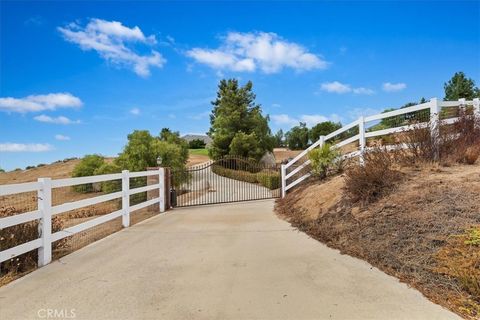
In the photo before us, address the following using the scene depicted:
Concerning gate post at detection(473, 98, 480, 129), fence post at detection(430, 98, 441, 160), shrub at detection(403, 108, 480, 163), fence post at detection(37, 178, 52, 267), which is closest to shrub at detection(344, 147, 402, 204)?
shrub at detection(403, 108, 480, 163)

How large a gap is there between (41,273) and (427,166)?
7.11m

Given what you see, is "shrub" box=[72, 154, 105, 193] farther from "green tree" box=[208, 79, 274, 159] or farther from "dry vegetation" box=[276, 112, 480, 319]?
"dry vegetation" box=[276, 112, 480, 319]

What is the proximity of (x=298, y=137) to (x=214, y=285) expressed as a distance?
5900cm

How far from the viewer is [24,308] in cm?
345

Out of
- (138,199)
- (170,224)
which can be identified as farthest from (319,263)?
(138,199)

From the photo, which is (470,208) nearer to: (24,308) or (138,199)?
(24,308)

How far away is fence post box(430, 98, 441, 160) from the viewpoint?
295 inches

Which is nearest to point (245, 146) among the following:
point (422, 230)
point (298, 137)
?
point (422, 230)

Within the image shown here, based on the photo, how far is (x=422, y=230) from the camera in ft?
15.4

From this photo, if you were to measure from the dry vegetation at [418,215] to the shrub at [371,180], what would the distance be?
2 cm

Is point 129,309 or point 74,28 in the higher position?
point 74,28

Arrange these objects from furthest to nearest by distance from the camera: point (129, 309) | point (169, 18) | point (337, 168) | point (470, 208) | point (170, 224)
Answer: point (169, 18) → point (337, 168) → point (170, 224) → point (470, 208) → point (129, 309)

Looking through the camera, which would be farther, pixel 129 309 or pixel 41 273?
A: pixel 41 273

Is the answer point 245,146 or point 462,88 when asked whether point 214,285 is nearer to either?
point 245,146
